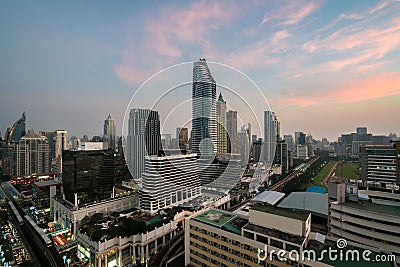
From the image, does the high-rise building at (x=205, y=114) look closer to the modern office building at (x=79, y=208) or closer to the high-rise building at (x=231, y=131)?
the high-rise building at (x=231, y=131)

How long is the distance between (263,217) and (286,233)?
39 cm

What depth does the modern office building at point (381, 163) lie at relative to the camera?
9312mm

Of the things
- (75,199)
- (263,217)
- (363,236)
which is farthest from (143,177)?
(363,236)

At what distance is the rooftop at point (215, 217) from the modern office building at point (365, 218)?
7.32ft

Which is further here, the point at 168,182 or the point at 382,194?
the point at 168,182

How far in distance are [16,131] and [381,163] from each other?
24.3 m

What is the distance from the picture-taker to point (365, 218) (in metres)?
3.73

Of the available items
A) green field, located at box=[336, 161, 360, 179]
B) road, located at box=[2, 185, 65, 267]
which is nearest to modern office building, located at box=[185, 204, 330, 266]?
road, located at box=[2, 185, 65, 267]

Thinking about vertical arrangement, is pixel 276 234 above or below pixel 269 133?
below

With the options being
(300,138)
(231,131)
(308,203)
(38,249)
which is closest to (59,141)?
(38,249)

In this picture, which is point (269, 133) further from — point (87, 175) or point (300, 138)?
point (300, 138)

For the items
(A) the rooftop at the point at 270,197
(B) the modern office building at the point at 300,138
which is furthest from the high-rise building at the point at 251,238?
(B) the modern office building at the point at 300,138

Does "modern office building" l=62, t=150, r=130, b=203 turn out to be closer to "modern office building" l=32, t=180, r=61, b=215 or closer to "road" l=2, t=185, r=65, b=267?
"modern office building" l=32, t=180, r=61, b=215

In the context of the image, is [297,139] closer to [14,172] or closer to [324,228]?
[324,228]
